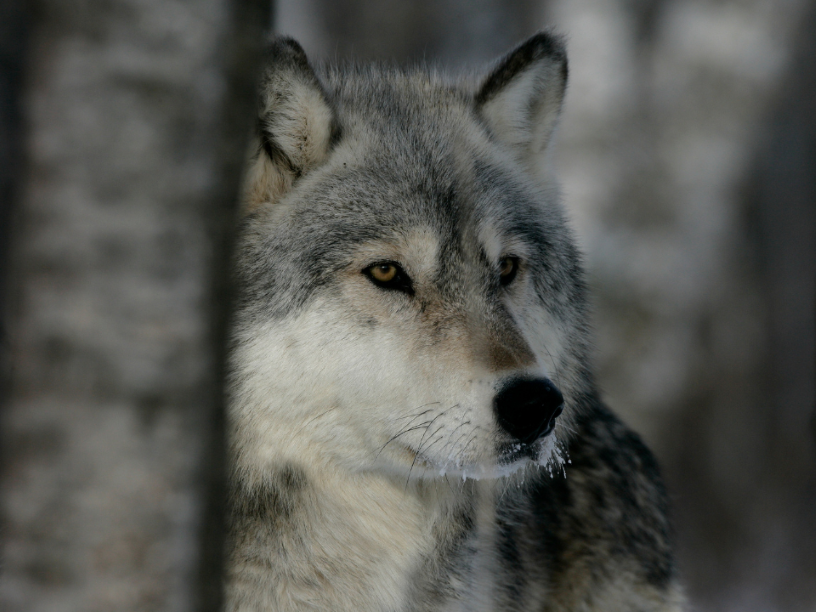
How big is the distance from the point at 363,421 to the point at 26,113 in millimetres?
1328

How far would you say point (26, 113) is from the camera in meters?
1.28

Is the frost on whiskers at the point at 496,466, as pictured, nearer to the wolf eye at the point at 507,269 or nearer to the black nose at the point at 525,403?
the black nose at the point at 525,403

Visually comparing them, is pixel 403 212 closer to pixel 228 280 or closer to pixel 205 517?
pixel 228 280

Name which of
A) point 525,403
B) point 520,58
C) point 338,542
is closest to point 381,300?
point 525,403

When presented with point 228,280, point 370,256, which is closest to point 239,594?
point 370,256

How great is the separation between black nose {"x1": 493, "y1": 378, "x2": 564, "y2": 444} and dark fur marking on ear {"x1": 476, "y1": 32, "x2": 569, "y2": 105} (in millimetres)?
1407

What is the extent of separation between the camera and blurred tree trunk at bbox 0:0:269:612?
1.30 meters

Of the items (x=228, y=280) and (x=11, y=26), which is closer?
(x=11, y=26)

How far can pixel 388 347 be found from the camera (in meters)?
2.30

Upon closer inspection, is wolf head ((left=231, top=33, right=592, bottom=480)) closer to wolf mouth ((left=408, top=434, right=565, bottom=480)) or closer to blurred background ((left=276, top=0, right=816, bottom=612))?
wolf mouth ((left=408, top=434, right=565, bottom=480))

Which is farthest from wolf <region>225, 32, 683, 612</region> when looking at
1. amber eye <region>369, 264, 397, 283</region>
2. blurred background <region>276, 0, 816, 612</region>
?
blurred background <region>276, 0, 816, 612</region>

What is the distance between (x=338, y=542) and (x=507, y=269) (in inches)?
41.6

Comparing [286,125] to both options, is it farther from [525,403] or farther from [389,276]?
[525,403]

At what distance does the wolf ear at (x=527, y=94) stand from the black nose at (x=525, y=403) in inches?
53.2
